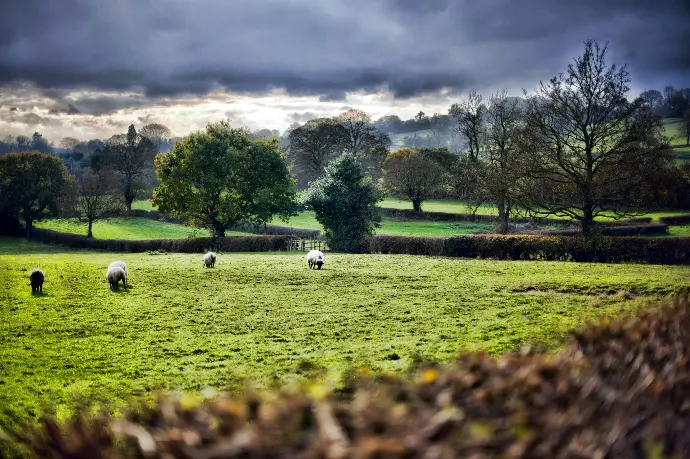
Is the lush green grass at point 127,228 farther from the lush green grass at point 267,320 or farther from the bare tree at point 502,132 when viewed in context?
the lush green grass at point 267,320

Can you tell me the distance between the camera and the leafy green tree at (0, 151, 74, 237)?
3831 cm

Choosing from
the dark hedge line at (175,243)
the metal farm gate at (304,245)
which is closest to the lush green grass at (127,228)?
the dark hedge line at (175,243)

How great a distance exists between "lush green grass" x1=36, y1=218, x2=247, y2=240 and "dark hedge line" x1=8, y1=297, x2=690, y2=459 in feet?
144

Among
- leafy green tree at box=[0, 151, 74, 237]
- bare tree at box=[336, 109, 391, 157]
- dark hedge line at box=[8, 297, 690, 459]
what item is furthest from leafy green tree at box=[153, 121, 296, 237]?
dark hedge line at box=[8, 297, 690, 459]

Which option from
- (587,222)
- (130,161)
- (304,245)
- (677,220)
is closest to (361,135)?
(130,161)

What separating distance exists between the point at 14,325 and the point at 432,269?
16.2 metres

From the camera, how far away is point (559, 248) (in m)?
27.0

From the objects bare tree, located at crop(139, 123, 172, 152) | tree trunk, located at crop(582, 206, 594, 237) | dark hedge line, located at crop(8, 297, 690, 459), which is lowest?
dark hedge line, located at crop(8, 297, 690, 459)

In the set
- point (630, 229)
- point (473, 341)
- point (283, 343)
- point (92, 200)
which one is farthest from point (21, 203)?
point (630, 229)

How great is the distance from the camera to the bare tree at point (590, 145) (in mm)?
27869

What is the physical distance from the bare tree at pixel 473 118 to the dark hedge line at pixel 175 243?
68.8ft

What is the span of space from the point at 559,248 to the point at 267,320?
1900 cm

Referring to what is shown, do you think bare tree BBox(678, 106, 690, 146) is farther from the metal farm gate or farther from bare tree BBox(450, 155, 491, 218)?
the metal farm gate

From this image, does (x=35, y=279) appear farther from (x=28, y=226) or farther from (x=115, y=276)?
(x=28, y=226)
